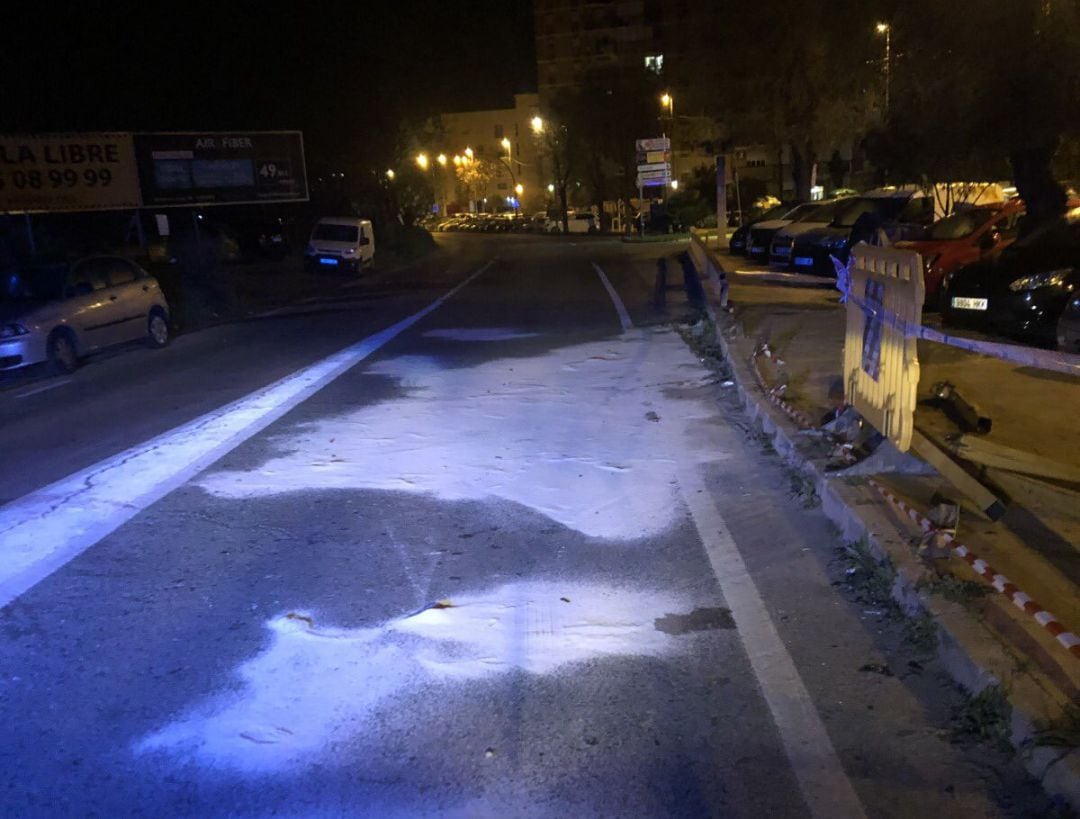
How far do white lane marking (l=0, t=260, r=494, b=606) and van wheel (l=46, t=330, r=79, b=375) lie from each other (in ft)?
14.0

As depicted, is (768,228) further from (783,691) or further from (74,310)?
(783,691)

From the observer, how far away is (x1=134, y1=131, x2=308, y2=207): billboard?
30.2 metres

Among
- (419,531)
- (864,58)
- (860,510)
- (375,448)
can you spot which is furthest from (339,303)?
(860,510)

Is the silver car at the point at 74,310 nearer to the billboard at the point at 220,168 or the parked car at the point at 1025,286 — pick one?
the parked car at the point at 1025,286

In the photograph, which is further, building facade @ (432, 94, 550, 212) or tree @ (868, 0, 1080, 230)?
building facade @ (432, 94, 550, 212)

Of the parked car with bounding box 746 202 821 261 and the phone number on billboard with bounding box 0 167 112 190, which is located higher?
the phone number on billboard with bounding box 0 167 112 190

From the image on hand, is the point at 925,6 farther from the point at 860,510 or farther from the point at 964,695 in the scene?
the point at 964,695

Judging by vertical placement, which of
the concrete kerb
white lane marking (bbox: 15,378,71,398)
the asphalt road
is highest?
the concrete kerb

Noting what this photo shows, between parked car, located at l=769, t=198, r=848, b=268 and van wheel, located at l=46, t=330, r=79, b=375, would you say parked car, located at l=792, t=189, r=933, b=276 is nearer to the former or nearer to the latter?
parked car, located at l=769, t=198, r=848, b=268

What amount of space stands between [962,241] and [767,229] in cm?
1107

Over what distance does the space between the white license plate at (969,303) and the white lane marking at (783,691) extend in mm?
7650

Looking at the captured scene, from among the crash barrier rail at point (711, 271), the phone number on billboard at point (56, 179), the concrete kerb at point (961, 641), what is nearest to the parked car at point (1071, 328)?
the concrete kerb at point (961, 641)

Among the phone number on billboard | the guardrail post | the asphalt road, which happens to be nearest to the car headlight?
the asphalt road

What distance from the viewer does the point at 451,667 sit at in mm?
4562
